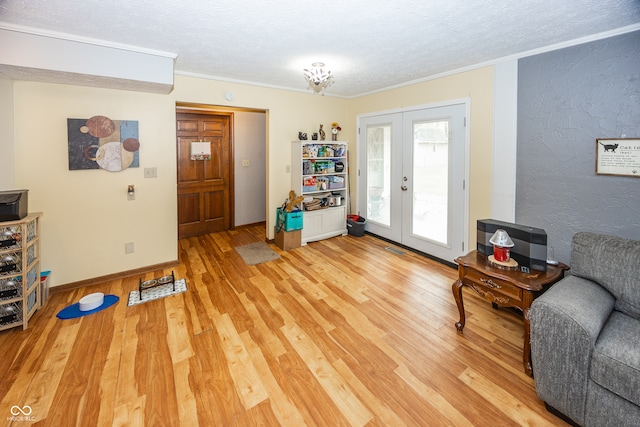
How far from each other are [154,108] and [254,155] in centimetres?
240

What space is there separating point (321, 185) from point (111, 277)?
312 centimetres

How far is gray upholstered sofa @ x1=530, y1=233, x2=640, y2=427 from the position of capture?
54.9 inches

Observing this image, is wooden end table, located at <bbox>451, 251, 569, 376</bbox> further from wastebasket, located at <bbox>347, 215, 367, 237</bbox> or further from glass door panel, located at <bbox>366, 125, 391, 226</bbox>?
wastebasket, located at <bbox>347, 215, 367, 237</bbox>

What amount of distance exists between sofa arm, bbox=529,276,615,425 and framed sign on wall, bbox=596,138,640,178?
1315 millimetres

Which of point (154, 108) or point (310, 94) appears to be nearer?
point (154, 108)

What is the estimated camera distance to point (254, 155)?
225 inches

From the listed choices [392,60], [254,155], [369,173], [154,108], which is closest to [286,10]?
[392,60]

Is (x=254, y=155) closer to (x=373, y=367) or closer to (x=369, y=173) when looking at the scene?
(x=369, y=173)

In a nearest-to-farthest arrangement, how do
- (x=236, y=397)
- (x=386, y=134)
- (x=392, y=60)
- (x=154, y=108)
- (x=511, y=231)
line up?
1. (x=236, y=397)
2. (x=511, y=231)
3. (x=392, y=60)
4. (x=154, y=108)
5. (x=386, y=134)

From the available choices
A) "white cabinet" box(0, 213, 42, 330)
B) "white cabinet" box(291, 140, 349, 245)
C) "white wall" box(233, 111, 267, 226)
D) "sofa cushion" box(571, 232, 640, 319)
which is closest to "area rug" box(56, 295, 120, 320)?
"white cabinet" box(0, 213, 42, 330)

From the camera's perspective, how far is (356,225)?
500 centimetres

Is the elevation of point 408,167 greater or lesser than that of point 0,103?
lesser

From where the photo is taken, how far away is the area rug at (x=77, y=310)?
2.64 meters

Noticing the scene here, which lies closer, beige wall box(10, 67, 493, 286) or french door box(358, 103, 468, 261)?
beige wall box(10, 67, 493, 286)
